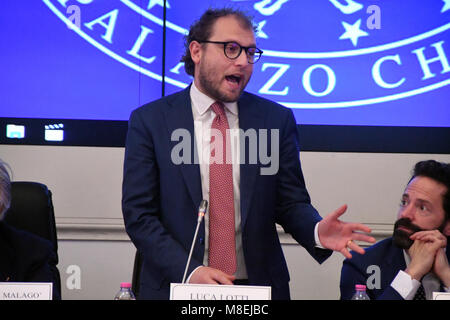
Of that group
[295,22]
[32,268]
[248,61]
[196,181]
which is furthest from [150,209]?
[295,22]

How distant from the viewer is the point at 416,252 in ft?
7.06

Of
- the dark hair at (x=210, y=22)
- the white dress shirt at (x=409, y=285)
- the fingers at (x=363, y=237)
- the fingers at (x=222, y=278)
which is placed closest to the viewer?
the fingers at (x=222, y=278)

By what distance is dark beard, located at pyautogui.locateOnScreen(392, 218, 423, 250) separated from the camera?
2.18m

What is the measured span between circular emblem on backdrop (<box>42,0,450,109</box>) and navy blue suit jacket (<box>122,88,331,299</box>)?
0.95 m

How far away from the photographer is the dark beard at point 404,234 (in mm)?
2178

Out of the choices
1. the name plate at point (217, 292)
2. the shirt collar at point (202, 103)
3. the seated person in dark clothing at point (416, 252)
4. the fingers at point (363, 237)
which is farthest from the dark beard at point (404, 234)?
the name plate at point (217, 292)

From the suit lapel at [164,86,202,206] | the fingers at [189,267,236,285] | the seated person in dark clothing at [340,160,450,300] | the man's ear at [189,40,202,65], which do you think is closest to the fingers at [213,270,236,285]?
the fingers at [189,267,236,285]

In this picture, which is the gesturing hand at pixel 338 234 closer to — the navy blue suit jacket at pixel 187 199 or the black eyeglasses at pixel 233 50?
the navy blue suit jacket at pixel 187 199

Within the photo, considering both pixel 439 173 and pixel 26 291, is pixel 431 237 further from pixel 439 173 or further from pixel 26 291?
pixel 26 291

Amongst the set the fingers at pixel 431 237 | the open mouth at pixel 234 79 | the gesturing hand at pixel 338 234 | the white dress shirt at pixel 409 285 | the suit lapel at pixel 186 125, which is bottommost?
the white dress shirt at pixel 409 285

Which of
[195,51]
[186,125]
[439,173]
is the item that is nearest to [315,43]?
[195,51]

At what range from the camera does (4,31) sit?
3.14 meters

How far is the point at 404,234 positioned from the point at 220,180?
→ 2.08 ft
